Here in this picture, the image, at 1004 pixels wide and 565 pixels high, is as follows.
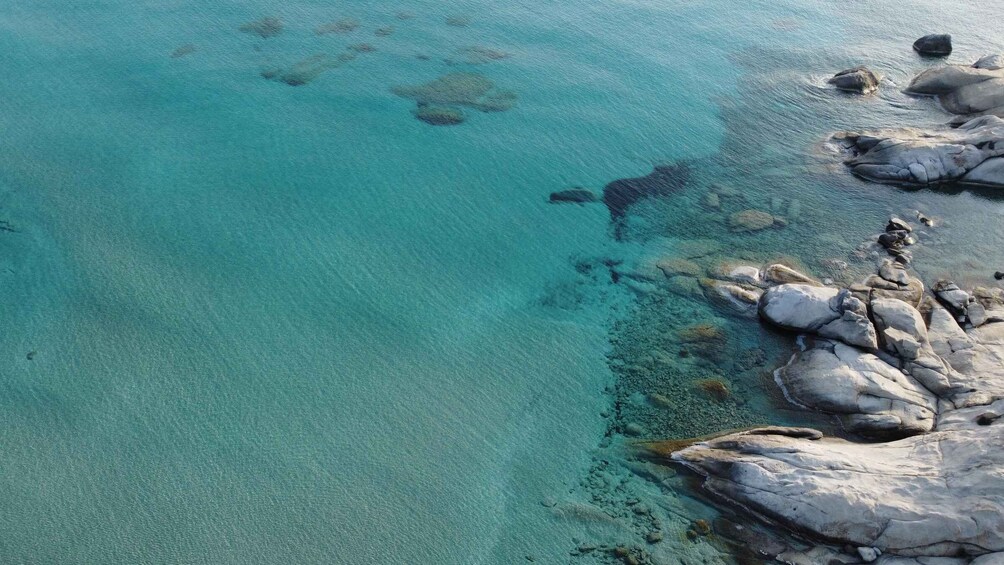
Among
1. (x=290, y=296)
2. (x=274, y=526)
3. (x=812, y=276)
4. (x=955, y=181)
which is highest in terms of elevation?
(x=955, y=181)

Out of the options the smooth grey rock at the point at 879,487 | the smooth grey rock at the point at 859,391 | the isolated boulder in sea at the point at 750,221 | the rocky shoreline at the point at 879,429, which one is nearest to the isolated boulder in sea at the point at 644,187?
the isolated boulder in sea at the point at 750,221

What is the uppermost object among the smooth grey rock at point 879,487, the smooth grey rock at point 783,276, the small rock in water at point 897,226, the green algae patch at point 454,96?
the green algae patch at point 454,96

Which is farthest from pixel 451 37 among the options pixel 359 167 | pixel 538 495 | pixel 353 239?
pixel 538 495

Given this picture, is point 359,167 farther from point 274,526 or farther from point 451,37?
point 274,526

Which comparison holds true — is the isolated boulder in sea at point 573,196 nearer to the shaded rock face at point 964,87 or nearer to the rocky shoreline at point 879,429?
the rocky shoreline at point 879,429

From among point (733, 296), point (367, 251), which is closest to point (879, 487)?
point (733, 296)

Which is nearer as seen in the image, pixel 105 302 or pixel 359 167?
pixel 105 302

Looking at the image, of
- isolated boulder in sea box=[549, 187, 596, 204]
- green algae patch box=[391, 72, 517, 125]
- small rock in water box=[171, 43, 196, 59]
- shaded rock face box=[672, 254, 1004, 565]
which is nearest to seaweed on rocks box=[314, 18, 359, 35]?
small rock in water box=[171, 43, 196, 59]
